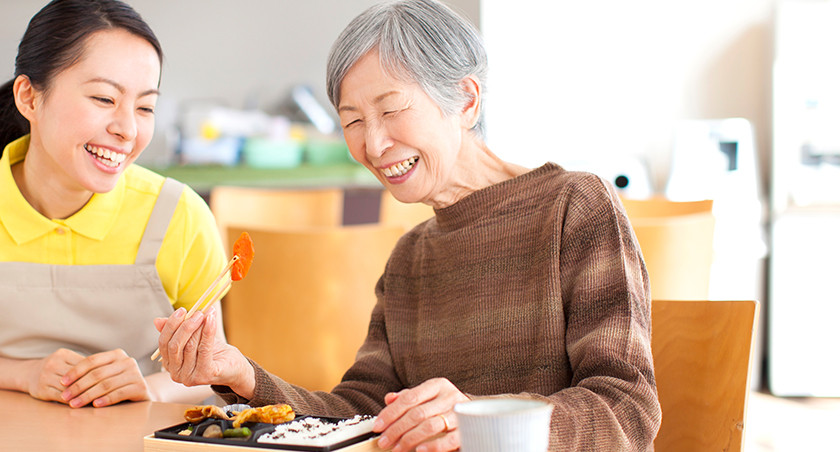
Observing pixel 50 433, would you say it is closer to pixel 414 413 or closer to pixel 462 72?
pixel 414 413

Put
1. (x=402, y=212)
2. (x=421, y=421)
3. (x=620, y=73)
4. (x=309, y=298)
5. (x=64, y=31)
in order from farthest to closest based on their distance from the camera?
(x=620, y=73) → (x=402, y=212) → (x=309, y=298) → (x=64, y=31) → (x=421, y=421)

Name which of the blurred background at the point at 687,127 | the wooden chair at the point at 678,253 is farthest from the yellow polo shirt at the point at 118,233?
the blurred background at the point at 687,127

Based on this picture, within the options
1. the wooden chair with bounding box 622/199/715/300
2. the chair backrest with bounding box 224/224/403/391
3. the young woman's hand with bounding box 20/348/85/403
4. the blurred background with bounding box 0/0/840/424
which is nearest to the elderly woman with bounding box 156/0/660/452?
the young woman's hand with bounding box 20/348/85/403

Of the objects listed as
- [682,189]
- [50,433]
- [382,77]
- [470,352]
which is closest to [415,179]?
[382,77]

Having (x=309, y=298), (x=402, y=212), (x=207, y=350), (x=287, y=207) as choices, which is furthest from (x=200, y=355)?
(x=287, y=207)

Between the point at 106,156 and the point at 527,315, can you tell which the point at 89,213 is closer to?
the point at 106,156

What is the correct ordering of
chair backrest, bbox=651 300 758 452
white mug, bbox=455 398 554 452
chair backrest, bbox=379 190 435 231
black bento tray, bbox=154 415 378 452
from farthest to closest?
chair backrest, bbox=379 190 435 231, chair backrest, bbox=651 300 758 452, black bento tray, bbox=154 415 378 452, white mug, bbox=455 398 554 452

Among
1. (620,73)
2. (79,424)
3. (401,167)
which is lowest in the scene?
(79,424)

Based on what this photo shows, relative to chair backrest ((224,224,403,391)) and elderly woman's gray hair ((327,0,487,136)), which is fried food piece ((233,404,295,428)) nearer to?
elderly woman's gray hair ((327,0,487,136))

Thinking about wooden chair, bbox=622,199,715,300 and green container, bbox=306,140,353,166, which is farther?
green container, bbox=306,140,353,166

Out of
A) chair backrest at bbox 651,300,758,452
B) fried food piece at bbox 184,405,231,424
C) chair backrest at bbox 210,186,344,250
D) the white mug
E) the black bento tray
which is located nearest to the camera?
the white mug

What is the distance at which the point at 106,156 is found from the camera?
125 cm

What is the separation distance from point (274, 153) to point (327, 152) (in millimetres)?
327

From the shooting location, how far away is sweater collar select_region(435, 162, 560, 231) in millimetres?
1082
